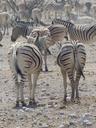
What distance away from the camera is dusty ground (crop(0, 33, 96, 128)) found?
9516 millimetres

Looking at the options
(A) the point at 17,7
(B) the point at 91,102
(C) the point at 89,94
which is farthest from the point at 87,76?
(A) the point at 17,7

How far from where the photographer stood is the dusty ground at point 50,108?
9.52 meters

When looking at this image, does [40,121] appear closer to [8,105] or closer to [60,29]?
[8,105]

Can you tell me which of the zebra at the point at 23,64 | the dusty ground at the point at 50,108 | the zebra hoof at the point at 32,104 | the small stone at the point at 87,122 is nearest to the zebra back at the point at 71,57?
the zebra at the point at 23,64

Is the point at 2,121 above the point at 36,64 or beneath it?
beneath

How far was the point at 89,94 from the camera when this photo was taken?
1213cm

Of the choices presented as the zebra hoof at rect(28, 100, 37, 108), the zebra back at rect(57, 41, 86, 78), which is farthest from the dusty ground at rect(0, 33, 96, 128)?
the zebra back at rect(57, 41, 86, 78)

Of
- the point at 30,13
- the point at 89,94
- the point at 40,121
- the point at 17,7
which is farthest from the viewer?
the point at 17,7

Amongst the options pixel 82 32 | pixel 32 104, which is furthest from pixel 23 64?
pixel 82 32

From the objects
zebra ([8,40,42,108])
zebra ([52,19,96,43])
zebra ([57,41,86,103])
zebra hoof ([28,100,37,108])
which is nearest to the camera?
zebra ([8,40,42,108])

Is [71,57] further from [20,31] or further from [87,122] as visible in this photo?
[20,31]

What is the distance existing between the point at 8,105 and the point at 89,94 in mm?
2084

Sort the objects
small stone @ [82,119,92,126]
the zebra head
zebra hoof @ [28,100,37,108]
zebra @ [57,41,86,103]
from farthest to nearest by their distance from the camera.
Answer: the zebra head → zebra @ [57,41,86,103] → zebra hoof @ [28,100,37,108] → small stone @ [82,119,92,126]

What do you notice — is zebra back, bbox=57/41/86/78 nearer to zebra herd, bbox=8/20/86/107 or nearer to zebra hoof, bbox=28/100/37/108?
zebra herd, bbox=8/20/86/107
